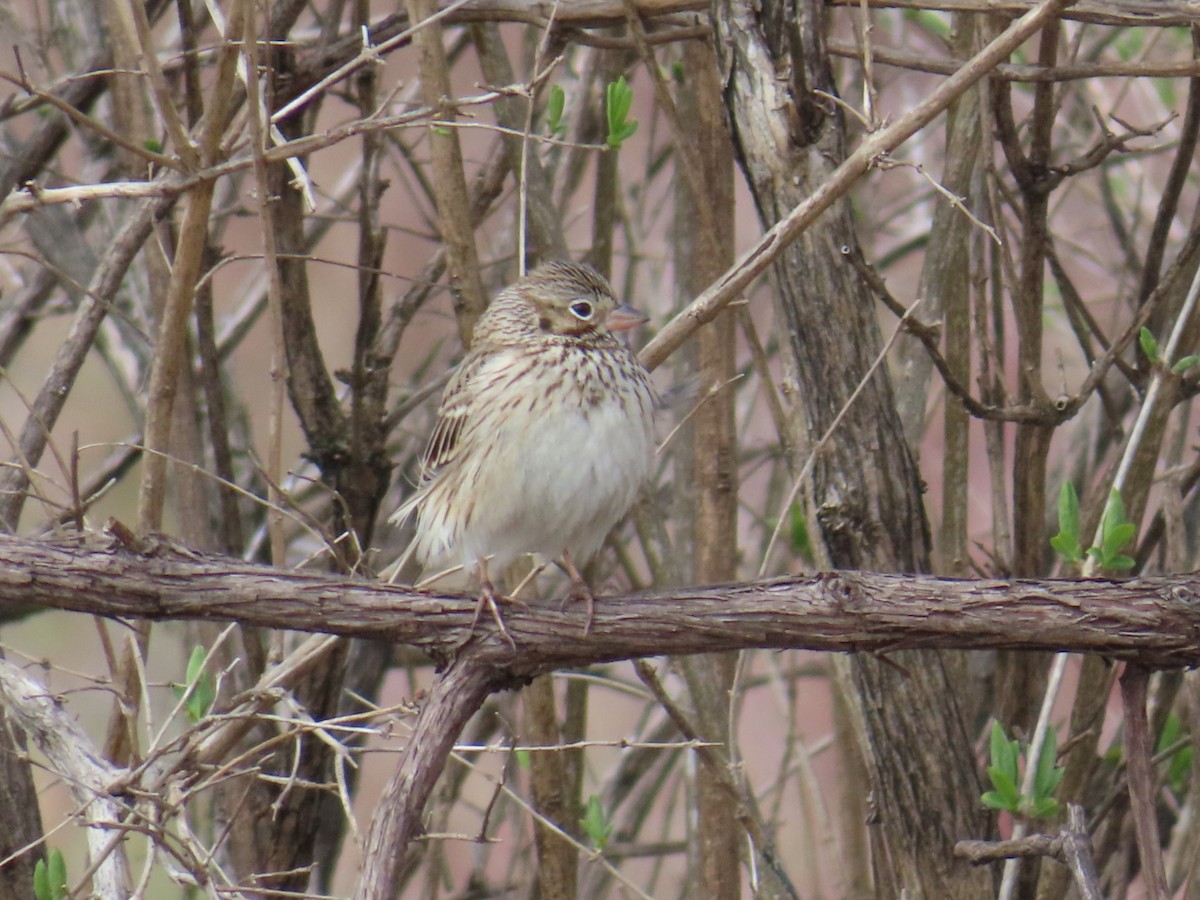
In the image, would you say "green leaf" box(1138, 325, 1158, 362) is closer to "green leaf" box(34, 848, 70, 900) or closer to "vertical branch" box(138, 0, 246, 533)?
"vertical branch" box(138, 0, 246, 533)

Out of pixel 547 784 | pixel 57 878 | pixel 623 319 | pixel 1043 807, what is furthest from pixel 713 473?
pixel 57 878

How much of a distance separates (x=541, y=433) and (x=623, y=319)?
0.44 m

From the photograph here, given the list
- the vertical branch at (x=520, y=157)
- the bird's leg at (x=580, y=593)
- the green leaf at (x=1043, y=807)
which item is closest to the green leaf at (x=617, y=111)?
the vertical branch at (x=520, y=157)

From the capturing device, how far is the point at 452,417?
361cm

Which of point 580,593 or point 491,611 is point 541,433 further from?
point 491,611

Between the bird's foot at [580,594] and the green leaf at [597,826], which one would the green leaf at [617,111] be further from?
the green leaf at [597,826]

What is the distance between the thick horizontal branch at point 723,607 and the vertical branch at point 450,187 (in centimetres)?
135

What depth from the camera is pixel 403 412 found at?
4434 millimetres

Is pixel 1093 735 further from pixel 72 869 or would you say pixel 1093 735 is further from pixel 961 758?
pixel 72 869

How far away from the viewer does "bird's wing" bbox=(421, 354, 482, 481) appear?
141 inches

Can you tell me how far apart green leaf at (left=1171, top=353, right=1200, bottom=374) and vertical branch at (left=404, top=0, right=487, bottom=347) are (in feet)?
5.43

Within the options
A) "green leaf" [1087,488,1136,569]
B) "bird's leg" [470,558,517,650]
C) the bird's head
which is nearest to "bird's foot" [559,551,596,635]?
"bird's leg" [470,558,517,650]

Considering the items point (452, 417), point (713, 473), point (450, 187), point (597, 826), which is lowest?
point (597, 826)

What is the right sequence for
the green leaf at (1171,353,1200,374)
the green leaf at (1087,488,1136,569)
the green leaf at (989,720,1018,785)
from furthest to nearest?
the green leaf at (1171,353,1200,374)
the green leaf at (1087,488,1136,569)
the green leaf at (989,720,1018,785)
